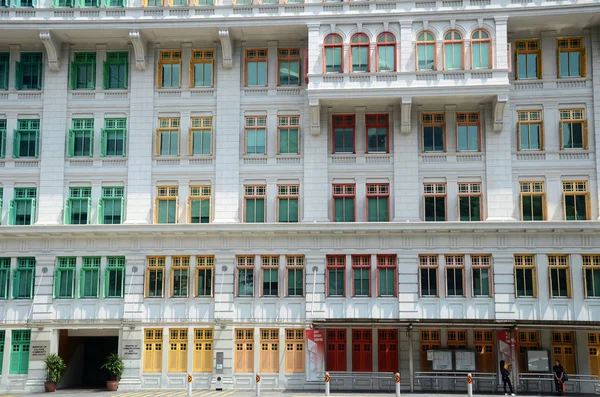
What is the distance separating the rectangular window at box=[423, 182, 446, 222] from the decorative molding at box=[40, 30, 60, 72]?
18672mm

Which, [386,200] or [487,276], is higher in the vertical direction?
[386,200]

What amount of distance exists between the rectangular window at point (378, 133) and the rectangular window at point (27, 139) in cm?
1598

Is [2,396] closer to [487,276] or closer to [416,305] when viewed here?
[416,305]

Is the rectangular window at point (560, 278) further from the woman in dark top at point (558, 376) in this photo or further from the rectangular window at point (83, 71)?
the rectangular window at point (83, 71)

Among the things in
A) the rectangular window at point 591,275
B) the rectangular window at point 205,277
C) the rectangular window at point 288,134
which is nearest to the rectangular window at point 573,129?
the rectangular window at point 591,275

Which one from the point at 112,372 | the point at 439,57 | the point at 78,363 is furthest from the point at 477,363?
the point at 78,363

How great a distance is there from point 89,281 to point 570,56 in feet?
81.6

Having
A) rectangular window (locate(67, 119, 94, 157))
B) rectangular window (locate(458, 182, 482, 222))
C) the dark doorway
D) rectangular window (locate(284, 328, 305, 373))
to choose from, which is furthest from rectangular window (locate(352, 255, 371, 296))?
rectangular window (locate(67, 119, 94, 157))

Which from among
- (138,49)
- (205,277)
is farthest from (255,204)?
(138,49)

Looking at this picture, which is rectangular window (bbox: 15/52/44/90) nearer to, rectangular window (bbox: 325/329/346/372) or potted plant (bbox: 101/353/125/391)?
potted plant (bbox: 101/353/125/391)

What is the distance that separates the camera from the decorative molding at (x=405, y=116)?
33.8 m

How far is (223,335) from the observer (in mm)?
33750

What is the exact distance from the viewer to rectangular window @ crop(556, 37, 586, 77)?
3478 cm

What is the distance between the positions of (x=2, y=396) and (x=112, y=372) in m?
4.81
